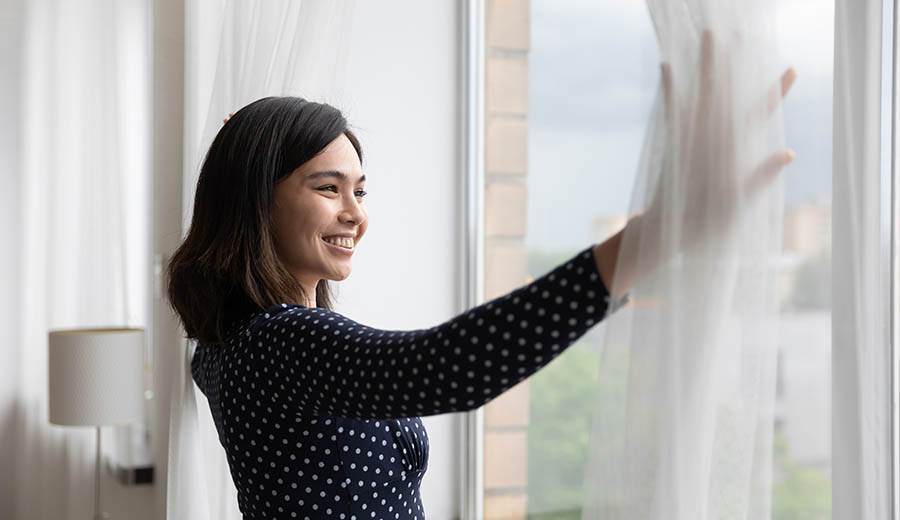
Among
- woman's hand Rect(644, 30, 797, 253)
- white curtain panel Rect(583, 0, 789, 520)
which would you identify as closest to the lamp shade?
white curtain panel Rect(583, 0, 789, 520)

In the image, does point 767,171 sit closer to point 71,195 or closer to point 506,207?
point 506,207

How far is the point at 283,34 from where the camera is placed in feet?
5.02

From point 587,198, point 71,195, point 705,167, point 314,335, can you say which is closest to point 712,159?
point 705,167

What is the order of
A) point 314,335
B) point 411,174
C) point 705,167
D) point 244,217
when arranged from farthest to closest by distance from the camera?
point 411,174, point 244,217, point 314,335, point 705,167

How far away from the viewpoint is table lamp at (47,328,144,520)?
8.04ft

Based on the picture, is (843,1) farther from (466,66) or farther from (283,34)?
(466,66)

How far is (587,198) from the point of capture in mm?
2096

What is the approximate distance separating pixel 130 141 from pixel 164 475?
112 centimetres

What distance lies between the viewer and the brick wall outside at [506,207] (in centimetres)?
234

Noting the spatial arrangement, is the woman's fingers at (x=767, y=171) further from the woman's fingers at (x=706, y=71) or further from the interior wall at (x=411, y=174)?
the interior wall at (x=411, y=174)

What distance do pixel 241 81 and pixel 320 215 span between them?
553mm

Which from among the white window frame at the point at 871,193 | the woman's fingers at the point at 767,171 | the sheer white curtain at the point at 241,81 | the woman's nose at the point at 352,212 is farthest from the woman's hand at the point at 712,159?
the sheer white curtain at the point at 241,81

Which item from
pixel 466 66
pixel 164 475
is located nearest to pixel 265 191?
pixel 466 66

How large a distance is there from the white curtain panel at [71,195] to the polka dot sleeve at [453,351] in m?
2.06
